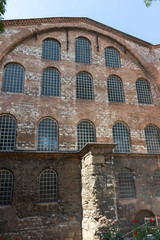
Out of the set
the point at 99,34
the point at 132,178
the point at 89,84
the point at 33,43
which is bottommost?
the point at 132,178

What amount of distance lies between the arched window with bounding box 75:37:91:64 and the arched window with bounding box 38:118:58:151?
5336 mm

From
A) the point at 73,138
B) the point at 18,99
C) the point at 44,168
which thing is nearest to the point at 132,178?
the point at 73,138

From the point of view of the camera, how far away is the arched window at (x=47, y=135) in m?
11.5

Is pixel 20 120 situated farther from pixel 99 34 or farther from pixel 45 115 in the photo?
pixel 99 34

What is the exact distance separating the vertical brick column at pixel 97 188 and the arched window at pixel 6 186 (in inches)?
153

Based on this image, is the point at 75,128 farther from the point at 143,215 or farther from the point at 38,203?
the point at 143,215

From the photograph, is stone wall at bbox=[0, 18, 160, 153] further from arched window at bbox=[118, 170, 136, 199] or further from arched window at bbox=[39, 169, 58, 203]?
arched window at bbox=[118, 170, 136, 199]

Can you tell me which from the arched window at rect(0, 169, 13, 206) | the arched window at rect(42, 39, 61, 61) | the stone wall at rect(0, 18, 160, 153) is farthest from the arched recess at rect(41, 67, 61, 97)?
the arched window at rect(0, 169, 13, 206)

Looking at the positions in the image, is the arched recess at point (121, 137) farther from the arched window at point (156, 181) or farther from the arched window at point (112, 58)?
the arched window at point (112, 58)

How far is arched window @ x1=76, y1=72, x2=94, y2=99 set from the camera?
13459 millimetres

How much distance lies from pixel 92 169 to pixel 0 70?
27.8 ft

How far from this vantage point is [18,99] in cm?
1188

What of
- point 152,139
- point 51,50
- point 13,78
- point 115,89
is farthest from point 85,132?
point 51,50

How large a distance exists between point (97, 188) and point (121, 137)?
17.3 feet
